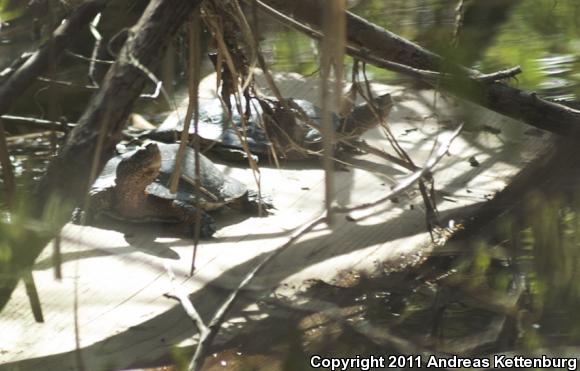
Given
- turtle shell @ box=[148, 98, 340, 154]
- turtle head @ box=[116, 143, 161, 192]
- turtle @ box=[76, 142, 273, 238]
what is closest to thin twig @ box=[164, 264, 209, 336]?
turtle @ box=[76, 142, 273, 238]

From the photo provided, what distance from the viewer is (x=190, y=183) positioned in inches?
144

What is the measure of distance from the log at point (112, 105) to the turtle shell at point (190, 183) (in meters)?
1.31

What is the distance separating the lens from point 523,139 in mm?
1332

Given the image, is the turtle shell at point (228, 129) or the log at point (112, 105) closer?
the log at point (112, 105)

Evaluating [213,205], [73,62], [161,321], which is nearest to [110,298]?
[161,321]

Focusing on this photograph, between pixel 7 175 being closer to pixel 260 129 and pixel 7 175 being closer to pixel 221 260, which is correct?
pixel 221 260

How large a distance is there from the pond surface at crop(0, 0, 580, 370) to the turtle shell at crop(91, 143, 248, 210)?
6.19 ft

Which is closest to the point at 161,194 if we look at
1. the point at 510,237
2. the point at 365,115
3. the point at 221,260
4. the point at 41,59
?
the point at 221,260

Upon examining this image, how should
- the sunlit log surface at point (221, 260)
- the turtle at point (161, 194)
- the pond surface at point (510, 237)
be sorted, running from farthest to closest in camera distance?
the turtle at point (161, 194) → the sunlit log surface at point (221, 260) → the pond surface at point (510, 237)

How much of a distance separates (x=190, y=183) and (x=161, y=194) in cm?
15

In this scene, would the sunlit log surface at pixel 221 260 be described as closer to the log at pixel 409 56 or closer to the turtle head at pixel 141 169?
the log at pixel 409 56

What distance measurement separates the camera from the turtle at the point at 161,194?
11.0 feet

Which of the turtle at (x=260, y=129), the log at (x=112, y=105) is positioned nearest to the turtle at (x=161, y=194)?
the turtle at (x=260, y=129)

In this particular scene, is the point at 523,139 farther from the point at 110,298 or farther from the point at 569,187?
the point at 110,298
